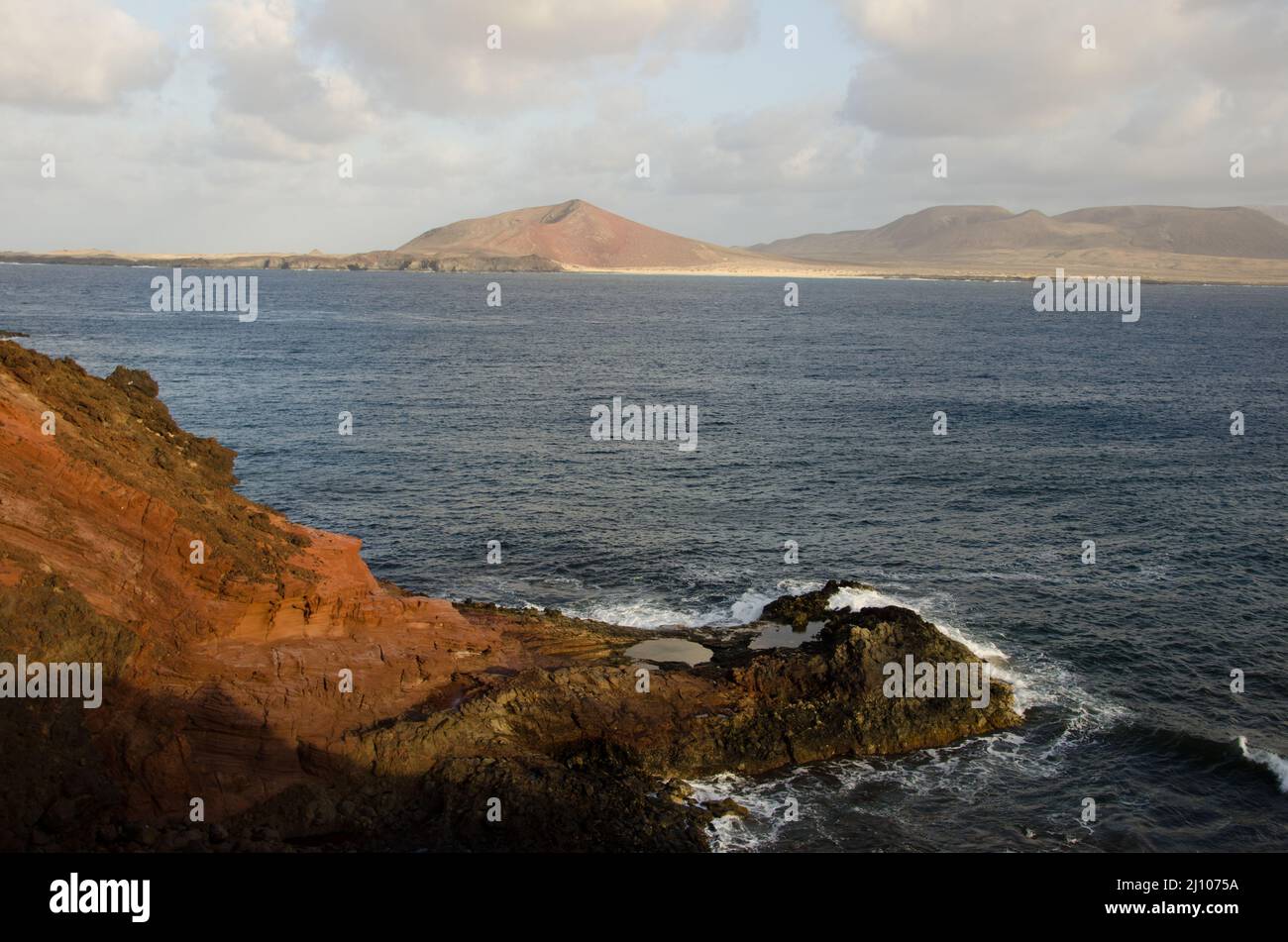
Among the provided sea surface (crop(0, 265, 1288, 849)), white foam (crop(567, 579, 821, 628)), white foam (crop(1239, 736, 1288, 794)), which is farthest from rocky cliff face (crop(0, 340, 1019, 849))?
white foam (crop(1239, 736, 1288, 794))

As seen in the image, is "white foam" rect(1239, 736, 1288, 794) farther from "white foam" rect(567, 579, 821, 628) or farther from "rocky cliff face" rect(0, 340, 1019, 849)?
"white foam" rect(567, 579, 821, 628)

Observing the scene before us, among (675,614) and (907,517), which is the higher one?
(907,517)

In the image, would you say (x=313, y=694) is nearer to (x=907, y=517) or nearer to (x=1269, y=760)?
(x=1269, y=760)

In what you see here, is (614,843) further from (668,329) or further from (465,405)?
(668,329)

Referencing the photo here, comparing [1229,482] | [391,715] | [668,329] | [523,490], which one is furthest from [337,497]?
[668,329]

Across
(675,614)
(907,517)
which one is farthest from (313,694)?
(907,517)

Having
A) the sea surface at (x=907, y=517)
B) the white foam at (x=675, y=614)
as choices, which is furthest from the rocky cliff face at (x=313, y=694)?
the sea surface at (x=907, y=517)
